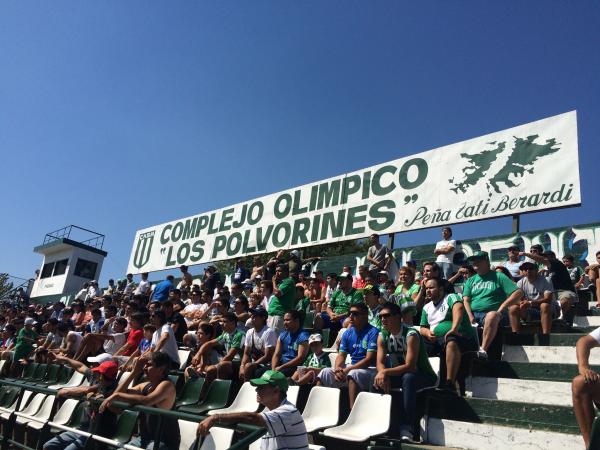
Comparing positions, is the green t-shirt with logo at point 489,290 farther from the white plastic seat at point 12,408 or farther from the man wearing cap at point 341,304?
the white plastic seat at point 12,408

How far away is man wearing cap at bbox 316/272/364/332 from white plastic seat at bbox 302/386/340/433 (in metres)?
2.70

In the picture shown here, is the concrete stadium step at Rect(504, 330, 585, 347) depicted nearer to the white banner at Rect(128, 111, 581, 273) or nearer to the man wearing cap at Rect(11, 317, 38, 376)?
the white banner at Rect(128, 111, 581, 273)

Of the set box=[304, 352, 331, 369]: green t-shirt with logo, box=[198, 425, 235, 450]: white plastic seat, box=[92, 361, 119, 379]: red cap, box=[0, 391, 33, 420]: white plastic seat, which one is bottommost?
box=[0, 391, 33, 420]: white plastic seat

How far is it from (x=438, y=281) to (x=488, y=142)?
619 centimetres

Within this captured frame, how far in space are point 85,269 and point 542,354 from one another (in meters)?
29.3

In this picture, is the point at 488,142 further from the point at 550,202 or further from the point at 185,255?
the point at 185,255

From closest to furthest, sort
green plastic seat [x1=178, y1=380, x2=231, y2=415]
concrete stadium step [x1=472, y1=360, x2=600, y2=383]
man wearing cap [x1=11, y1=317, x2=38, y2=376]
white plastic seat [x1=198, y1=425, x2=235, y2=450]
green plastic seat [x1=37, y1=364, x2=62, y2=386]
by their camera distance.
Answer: white plastic seat [x1=198, y1=425, x2=235, y2=450] → concrete stadium step [x1=472, y1=360, x2=600, y2=383] → green plastic seat [x1=178, y1=380, x2=231, y2=415] → green plastic seat [x1=37, y1=364, x2=62, y2=386] → man wearing cap [x1=11, y1=317, x2=38, y2=376]

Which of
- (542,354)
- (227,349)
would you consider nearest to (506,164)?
(542,354)

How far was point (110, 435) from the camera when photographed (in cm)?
492

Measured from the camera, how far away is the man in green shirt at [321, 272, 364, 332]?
745cm

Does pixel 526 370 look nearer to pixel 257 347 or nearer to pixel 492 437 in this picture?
pixel 492 437

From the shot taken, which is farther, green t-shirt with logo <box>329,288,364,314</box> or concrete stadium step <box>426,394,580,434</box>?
green t-shirt with logo <box>329,288,364,314</box>

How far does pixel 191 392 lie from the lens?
5.88 meters

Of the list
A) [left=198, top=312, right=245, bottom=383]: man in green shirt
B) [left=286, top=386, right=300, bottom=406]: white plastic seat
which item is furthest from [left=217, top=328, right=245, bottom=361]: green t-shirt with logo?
[left=286, top=386, right=300, bottom=406]: white plastic seat
